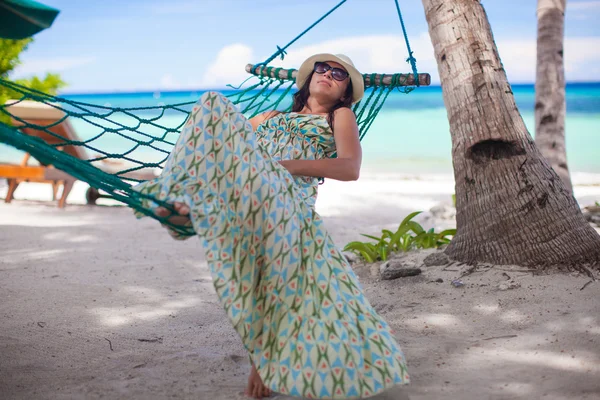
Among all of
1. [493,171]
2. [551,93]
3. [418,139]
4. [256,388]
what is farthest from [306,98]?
[418,139]

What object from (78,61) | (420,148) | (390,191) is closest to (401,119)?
(420,148)

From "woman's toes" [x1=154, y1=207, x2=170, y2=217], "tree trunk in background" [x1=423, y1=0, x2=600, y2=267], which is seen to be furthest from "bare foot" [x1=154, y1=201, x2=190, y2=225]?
"tree trunk in background" [x1=423, y1=0, x2=600, y2=267]

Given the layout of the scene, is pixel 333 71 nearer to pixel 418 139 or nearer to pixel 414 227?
pixel 414 227

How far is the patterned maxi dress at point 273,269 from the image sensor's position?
4.88 feet

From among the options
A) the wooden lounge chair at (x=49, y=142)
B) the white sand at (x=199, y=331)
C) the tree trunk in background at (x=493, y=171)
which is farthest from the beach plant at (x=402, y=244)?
the wooden lounge chair at (x=49, y=142)

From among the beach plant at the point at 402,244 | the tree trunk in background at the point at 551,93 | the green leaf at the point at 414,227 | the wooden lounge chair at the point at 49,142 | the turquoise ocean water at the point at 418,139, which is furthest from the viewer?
the turquoise ocean water at the point at 418,139

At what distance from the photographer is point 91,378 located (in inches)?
73.5

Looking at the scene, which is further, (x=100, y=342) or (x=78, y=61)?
(x=78, y=61)

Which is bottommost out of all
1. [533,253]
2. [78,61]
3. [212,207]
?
[533,253]

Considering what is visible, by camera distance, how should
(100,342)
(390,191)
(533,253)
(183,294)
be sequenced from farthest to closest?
(390,191) → (183,294) → (533,253) → (100,342)

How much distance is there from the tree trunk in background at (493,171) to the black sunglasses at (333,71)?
65cm

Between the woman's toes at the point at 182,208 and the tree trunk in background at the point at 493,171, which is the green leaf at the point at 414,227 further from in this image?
the woman's toes at the point at 182,208

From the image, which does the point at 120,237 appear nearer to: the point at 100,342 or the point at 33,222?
the point at 33,222

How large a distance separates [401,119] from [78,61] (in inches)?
979
